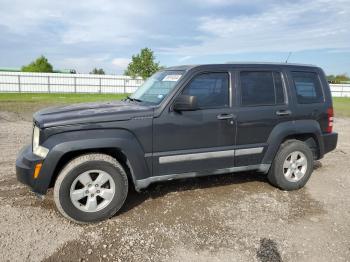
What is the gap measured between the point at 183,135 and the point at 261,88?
1491 millimetres

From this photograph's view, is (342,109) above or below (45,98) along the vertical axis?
below

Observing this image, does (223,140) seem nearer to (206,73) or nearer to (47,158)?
(206,73)

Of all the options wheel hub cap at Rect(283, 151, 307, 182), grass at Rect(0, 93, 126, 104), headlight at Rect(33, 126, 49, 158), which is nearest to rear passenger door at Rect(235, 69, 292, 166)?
wheel hub cap at Rect(283, 151, 307, 182)

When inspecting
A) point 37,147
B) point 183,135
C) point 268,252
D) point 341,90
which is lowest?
point 268,252

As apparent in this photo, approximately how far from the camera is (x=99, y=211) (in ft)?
12.8

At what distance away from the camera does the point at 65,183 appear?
12.2 feet

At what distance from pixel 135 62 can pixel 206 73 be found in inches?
1252

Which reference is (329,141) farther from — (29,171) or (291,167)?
(29,171)

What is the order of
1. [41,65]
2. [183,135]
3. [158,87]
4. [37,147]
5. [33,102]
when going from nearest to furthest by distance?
[37,147] → [183,135] → [158,87] → [33,102] → [41,65]

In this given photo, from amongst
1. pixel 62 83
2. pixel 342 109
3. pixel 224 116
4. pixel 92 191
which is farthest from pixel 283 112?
pixel 62 83

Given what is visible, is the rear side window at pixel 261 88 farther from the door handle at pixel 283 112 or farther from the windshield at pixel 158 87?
the windshield at pixel 158 87

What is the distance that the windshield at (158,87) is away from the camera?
4379 millimetres

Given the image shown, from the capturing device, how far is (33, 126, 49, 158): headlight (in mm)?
3657

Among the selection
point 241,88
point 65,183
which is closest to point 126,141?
point 65,183
